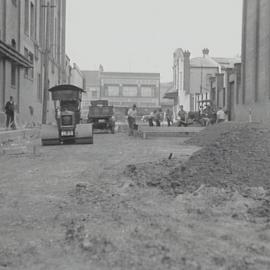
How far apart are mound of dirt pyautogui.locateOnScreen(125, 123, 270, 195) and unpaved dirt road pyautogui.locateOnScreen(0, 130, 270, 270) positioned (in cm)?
9

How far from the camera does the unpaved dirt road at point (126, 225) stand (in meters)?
3.91

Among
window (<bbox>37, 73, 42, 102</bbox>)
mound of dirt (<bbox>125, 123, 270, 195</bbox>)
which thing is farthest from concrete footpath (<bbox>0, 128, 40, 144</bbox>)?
window (<bbox>37, 73, 42, 102</bbox>)

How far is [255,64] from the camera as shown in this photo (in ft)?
96.1

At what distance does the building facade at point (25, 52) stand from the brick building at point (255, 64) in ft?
44.4

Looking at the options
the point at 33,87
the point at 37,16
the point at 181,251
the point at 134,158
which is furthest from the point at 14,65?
the point at 181,251

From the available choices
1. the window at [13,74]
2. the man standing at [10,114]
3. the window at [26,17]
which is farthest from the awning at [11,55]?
the window at [26,17]

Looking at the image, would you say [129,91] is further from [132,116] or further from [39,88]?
[132,116]

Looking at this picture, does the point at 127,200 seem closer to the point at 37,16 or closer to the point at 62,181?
the point at 62,181

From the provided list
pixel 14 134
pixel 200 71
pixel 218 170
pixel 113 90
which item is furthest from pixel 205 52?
pixel 218 170

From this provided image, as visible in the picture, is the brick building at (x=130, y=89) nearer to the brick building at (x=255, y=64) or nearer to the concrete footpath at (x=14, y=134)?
the brick building at (x=255, y=64)

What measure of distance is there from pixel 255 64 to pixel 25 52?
1495cm

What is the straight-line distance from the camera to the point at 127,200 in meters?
6.38

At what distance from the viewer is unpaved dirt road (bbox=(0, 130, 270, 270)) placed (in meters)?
3.91

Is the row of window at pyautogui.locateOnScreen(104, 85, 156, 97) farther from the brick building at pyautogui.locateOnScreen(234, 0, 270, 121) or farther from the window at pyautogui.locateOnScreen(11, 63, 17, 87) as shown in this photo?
the window at pyautogui.locateOnScreen(11, 63, 17, 87)
